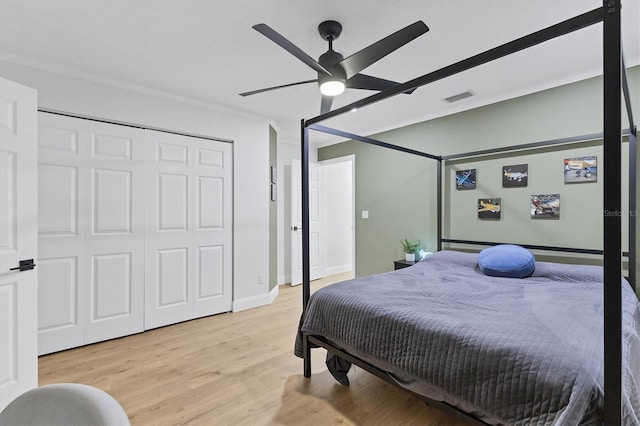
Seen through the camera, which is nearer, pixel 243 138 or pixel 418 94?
pixel 418 94

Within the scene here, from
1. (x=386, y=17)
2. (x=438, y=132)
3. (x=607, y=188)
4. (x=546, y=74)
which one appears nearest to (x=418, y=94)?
(x=438, y=132)

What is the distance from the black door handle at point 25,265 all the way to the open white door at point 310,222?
137 inches

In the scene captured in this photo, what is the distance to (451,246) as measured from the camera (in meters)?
3.72

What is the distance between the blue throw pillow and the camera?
260 centimetres

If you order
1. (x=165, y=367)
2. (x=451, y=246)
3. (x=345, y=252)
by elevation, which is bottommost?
(x=165, y=367)

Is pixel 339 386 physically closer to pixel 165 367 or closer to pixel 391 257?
pixel 165 367

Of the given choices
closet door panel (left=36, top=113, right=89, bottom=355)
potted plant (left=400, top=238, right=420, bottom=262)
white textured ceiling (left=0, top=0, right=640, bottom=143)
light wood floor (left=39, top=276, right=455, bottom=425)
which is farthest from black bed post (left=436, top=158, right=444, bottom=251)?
closet door panel (left=36, top=113, right=89, bottom=355)

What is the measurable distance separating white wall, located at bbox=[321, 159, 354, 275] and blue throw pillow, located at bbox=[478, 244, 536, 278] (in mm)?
3279

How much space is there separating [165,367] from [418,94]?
3431 mm

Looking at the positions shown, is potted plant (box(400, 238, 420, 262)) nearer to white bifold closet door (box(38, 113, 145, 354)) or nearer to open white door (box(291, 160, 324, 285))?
open white door (box(291, 160, 324, 285))

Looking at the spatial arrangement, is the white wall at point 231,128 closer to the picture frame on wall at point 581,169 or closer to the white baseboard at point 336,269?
the white baseboard at point 336,269

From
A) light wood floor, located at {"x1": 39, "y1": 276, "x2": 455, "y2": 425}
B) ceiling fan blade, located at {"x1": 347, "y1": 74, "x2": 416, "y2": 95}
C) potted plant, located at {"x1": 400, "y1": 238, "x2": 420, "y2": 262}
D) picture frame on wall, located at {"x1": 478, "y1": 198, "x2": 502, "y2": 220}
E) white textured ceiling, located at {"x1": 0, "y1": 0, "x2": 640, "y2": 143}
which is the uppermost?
white textured ceiling, located at {"x1": 0, "y1": 0, "x2": 640, "y2": 143}

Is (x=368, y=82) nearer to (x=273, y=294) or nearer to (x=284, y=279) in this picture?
(x=273, y=294)

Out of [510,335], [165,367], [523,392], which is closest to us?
[523,392]
